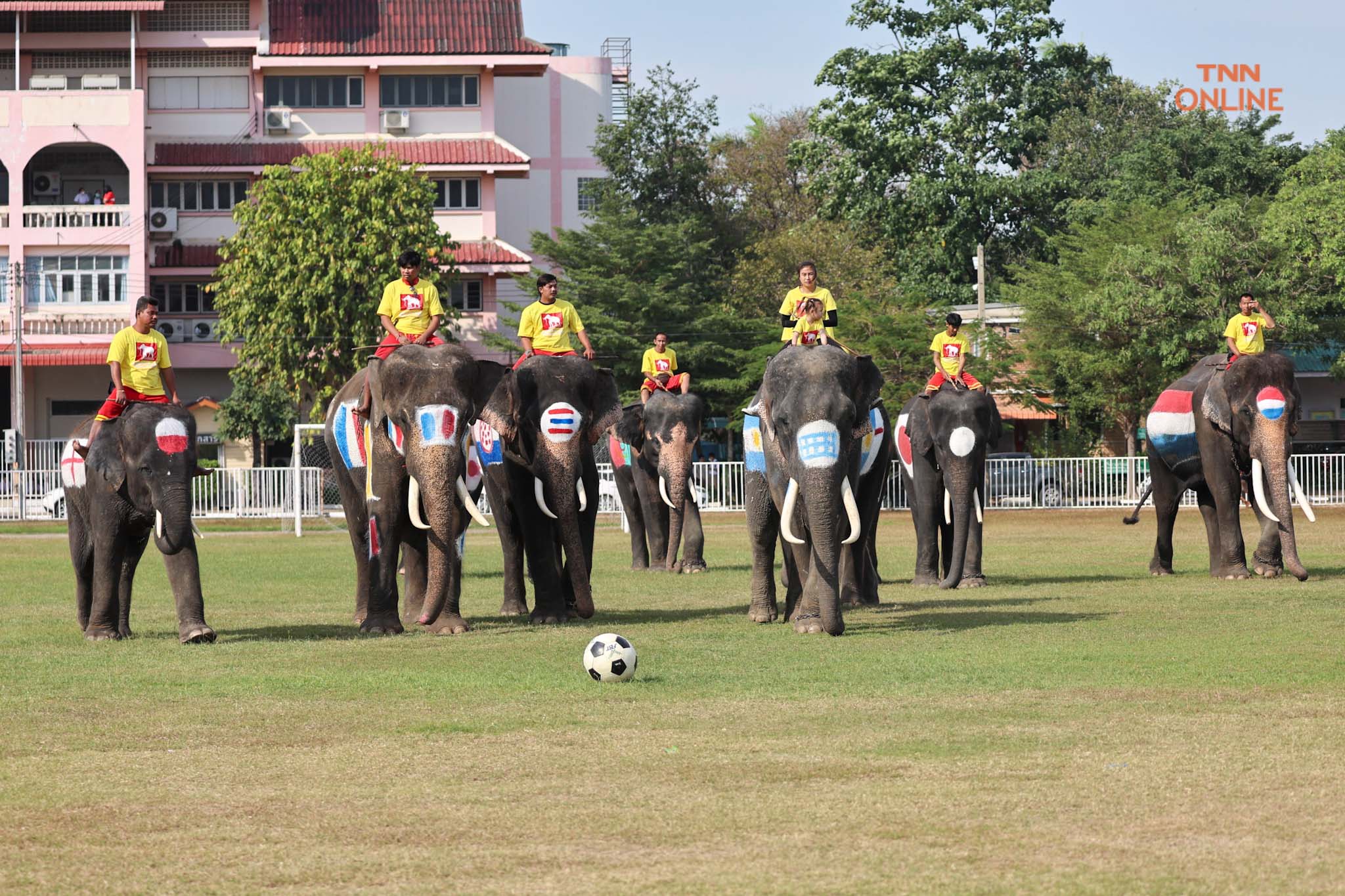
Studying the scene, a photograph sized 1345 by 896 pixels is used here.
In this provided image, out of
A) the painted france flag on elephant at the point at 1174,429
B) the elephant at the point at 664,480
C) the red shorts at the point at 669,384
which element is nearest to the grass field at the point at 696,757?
the painted france flag on elephant at the point at 1174,429

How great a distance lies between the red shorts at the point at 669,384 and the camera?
917 inches

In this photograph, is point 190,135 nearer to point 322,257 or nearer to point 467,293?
point 467,293

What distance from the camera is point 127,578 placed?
1422 cm

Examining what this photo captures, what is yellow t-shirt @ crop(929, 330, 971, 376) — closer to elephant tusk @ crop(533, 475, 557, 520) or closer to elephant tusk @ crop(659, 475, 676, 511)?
elephant tusk @ crop(659, 475, 676, 511)

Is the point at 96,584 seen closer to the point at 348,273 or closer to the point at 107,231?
the point at 348,273

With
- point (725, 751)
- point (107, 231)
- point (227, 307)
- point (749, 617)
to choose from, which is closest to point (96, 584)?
point (749, 617)

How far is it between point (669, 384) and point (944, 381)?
4.96 m

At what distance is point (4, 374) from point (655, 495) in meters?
42.4

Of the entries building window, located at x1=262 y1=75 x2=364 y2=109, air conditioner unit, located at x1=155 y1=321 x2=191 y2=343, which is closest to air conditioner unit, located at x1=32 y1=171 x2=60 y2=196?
air conditioner unit, located at x1=155 y1=321 x2=191 y2=343

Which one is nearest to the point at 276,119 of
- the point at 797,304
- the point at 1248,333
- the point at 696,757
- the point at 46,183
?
the point at 46,183

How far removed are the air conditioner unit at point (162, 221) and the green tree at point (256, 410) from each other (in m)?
7.36

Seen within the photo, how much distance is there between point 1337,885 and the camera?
5.71 metres

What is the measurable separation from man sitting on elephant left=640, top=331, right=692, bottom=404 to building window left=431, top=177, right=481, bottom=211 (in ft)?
129

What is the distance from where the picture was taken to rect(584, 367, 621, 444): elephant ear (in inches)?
599
